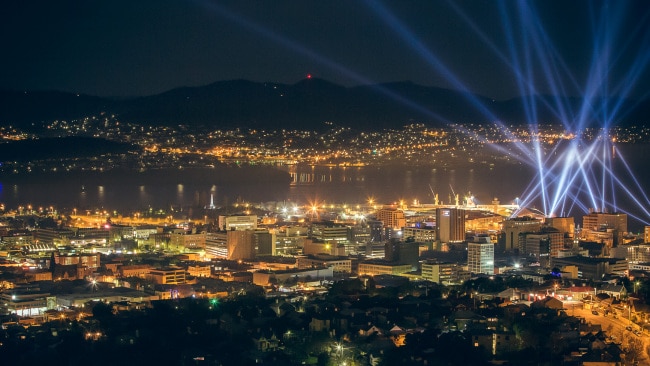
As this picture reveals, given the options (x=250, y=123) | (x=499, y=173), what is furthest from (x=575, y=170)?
(x=250, y=123)

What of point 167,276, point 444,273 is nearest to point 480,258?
point 444,273

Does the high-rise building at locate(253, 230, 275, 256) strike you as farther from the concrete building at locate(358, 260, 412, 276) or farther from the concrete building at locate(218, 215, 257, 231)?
the concrete building at locate(218, 215, 257, 231)

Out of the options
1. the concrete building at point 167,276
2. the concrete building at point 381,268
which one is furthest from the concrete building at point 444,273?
the concrete building at point 167,276

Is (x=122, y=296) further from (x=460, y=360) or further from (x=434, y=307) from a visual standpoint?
(x=460, y=360)

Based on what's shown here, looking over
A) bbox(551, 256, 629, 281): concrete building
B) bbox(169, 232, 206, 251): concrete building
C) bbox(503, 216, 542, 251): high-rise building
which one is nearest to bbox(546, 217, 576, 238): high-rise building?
bbox(503, 216, 542, 251): high-rise building

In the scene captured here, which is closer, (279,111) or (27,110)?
(27,110)

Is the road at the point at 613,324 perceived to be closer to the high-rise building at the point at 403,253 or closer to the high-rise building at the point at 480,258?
the high-rise building at the point at 480,258

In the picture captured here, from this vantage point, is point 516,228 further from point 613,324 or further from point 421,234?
point 613,324
